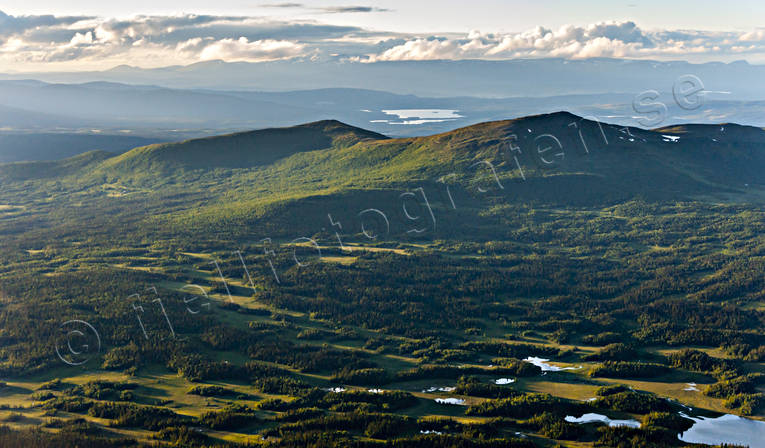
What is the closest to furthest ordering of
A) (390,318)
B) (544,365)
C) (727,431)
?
(727,431) < (544,365) < (390,318)

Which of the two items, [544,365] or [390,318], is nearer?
[544,365]

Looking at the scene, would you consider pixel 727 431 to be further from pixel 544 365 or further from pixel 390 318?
pixel 390 318

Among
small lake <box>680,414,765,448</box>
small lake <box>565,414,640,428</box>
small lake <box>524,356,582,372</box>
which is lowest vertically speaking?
small lake <box>524,356,582,372</box>

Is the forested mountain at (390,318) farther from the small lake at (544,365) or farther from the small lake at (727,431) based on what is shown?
the small lake at (727,431)

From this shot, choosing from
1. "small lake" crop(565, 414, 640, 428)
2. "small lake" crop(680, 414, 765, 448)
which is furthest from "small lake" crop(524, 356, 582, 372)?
"small lake" crop(680, 414, 765, 448)

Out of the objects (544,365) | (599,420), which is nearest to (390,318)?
(544,365)

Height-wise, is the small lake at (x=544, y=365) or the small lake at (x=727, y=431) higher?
the small lake at (x=727, y=431)

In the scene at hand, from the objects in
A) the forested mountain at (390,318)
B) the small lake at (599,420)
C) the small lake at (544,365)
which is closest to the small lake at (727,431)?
the forested mountain at (390,318)

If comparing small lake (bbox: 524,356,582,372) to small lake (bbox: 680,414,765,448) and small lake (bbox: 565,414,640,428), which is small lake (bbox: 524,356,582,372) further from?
small lake (bbox: 680,414,765,448)

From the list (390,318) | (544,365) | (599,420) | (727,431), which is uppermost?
(599,420)

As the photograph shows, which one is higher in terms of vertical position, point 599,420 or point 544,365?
point 599,420
